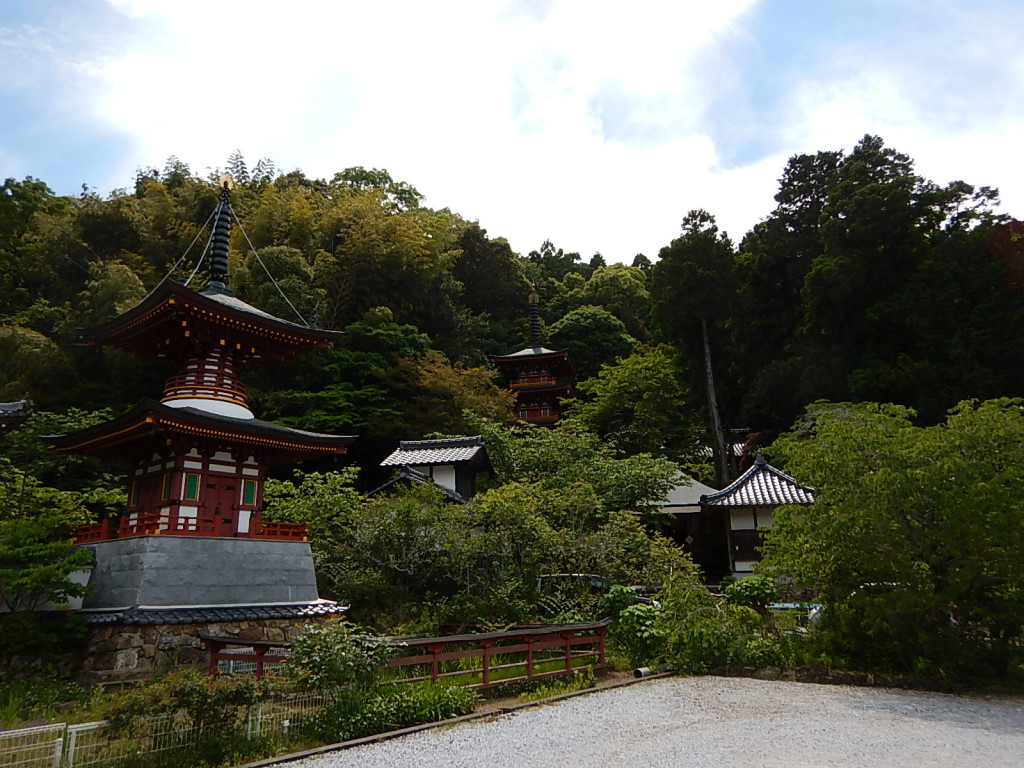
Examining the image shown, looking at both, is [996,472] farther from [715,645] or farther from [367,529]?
[367,529]

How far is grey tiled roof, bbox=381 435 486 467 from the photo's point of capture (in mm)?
20594

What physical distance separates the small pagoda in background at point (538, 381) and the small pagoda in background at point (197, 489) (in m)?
21.1

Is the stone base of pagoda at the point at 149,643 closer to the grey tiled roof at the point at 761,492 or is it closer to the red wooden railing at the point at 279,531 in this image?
the red wooden railing at the point at 279,531

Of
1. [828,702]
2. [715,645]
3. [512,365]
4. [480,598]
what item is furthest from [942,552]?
[512,365]

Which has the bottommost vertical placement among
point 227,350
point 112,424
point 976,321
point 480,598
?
point 480,598

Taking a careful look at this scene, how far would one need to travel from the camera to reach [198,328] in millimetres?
12875

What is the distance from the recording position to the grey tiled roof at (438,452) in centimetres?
2059

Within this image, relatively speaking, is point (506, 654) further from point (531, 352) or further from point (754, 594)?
point (531, 352)

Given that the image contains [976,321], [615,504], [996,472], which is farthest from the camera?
[976,321]

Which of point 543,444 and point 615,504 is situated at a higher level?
point 543,444

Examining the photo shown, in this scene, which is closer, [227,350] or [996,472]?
[996,472]

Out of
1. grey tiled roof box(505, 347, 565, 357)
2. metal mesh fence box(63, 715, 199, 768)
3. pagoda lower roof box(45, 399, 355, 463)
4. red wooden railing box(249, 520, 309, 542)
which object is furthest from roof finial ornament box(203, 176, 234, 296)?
grey tiled roof box(505, 347, 565, 357)

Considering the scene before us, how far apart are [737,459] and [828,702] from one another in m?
23.8

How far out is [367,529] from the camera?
13812 mm
